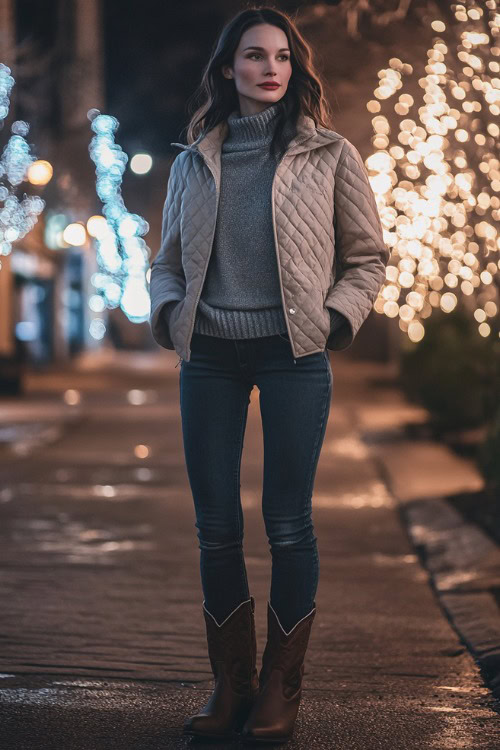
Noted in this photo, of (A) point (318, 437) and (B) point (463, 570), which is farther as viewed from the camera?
(B) point (463, 570)

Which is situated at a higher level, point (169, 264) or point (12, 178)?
point (12, 178)

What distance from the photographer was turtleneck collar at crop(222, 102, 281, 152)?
3.70m

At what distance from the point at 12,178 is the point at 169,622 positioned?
28.1 feet

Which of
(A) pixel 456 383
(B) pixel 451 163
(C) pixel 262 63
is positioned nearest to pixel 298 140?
(C) pixel 262 63

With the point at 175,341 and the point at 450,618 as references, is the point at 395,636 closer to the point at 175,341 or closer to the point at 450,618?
the point at 450,618

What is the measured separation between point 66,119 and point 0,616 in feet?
63.8

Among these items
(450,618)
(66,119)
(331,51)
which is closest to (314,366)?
(450,618)

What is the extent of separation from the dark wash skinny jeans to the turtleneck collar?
58 cm

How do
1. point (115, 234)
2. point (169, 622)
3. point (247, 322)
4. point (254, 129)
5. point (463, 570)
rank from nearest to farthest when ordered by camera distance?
point (247, 322) → point (254, 129) → point (169, 622) → point (463, 570) → point (115, 234)

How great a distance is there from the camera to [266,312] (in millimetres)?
3607

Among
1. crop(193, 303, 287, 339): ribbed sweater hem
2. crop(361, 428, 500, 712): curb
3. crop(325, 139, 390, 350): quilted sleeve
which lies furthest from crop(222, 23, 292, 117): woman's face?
crop(361, 428, 500, 712): curb

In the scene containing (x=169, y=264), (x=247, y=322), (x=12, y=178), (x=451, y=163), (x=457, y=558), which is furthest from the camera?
(x=12, y=178)

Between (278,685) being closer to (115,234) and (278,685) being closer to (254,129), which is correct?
(254,129)

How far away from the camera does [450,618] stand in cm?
550
